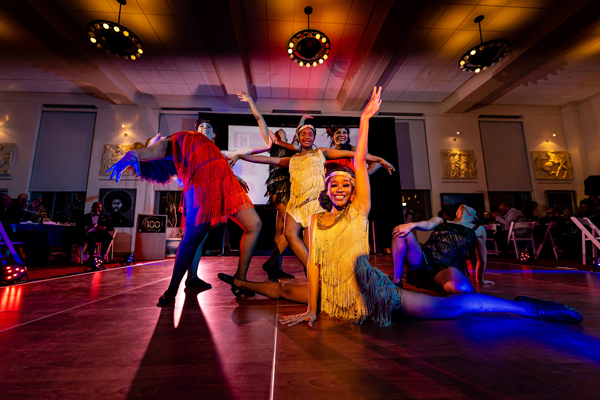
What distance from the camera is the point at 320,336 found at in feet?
3.77

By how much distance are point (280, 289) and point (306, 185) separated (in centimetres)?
93

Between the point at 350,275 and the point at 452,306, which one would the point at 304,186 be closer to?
the point at 350,275

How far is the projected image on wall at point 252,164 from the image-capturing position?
8.56m

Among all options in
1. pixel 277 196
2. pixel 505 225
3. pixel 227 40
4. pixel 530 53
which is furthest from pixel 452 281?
pixel 530 53

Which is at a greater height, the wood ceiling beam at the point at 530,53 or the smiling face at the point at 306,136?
the wood ceiling beam at the point at 530,53

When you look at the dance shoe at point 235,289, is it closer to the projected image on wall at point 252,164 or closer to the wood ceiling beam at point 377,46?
the wood ceiling beam at point 377,46

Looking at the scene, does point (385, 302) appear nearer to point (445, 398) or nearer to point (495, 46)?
point (445, 398)

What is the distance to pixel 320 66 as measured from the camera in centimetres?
741

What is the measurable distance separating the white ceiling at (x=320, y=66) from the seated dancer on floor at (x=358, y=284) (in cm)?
512

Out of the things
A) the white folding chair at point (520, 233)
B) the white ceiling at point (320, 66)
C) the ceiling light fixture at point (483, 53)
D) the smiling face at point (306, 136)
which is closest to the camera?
the smiling face at point (306, 136)

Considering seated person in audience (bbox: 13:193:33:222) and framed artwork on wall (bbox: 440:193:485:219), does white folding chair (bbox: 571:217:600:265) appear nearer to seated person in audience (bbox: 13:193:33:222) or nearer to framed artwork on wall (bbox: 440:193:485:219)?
framed artwork on wall (bbox: 440:193:485:219)

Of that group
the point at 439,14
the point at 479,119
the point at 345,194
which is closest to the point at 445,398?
the point at 345,194

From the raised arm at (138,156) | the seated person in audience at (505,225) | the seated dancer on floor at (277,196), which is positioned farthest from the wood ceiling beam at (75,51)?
the seated person in audience at (505,225)

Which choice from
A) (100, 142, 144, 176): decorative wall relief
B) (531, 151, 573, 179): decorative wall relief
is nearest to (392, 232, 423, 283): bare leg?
(100, 142, 144, 176): decorative wall relief
